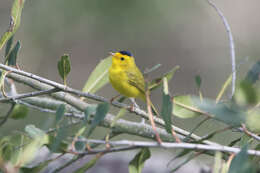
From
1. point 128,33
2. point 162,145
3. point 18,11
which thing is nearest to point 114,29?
point 128,33

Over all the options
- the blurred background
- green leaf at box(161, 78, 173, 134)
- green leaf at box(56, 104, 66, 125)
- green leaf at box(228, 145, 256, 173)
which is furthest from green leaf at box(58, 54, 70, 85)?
the blurred background

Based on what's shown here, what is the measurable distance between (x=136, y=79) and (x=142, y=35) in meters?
4.82

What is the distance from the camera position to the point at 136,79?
6.25 feet

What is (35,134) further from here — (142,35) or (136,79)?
(142,35)

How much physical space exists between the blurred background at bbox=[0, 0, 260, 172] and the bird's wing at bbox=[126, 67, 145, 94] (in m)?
3.74

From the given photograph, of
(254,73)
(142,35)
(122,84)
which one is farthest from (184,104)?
(142,35)

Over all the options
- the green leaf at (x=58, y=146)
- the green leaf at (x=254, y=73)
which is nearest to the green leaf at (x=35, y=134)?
the green leaf at (x=58, y=146)

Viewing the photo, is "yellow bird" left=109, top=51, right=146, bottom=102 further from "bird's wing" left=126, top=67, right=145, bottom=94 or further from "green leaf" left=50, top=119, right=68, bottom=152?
"green leaf" left=50, top=119, right=68, bottom=152

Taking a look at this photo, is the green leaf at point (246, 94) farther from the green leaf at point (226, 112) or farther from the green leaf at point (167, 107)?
the green leaf at point (167, 107)

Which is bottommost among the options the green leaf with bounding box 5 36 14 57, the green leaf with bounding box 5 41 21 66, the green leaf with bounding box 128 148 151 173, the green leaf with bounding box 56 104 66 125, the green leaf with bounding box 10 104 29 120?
the green leaf with bounding box 128 148 151 173

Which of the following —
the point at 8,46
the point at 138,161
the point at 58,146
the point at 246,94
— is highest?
the point at 8,46

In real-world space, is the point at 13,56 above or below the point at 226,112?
above

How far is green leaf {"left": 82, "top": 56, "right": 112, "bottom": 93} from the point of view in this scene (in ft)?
5.46

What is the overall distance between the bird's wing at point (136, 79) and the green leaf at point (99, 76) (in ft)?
0.56
